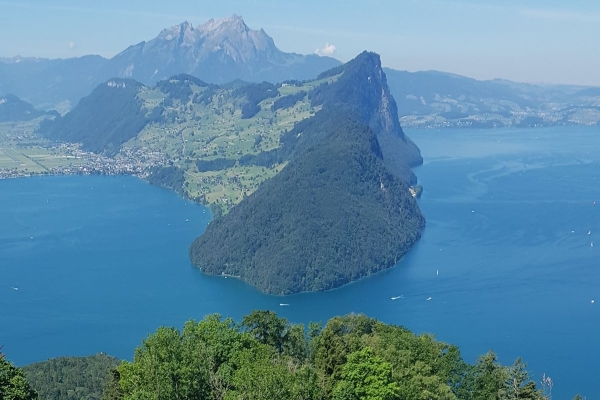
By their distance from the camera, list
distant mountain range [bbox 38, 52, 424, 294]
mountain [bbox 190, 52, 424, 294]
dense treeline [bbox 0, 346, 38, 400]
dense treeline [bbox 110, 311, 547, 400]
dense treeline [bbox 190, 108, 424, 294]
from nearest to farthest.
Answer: dense treeline [bbox 110, 311, 547, 400]
dense treeline [bbox 0, 346, 38, 400]
dense treeline [bbox 190, 108, 424, 294]
mountain [bbox 190, 52, 424, 294]
distant mountain range [bbox 38, 52, 424, 294]

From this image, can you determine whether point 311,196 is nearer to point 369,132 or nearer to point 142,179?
point 369,132

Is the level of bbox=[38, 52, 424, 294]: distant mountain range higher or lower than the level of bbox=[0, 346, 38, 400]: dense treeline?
lower

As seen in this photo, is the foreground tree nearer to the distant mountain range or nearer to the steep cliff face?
the distant mountain range

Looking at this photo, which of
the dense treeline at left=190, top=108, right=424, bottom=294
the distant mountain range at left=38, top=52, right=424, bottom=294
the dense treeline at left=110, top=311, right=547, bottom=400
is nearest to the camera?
the dense treeline at left=110, top=311, right=547, bottom=400

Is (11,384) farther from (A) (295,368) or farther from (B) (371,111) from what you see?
(B) (371,111)

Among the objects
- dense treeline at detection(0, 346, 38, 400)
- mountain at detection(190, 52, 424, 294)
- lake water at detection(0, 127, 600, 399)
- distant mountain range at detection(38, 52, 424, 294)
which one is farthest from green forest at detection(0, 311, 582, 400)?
distant mountain range at detection(38, 52, 424, 294)

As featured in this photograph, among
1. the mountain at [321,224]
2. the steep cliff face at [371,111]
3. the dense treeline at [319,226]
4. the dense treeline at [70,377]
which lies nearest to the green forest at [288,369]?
the dense treeline at [70,377]
